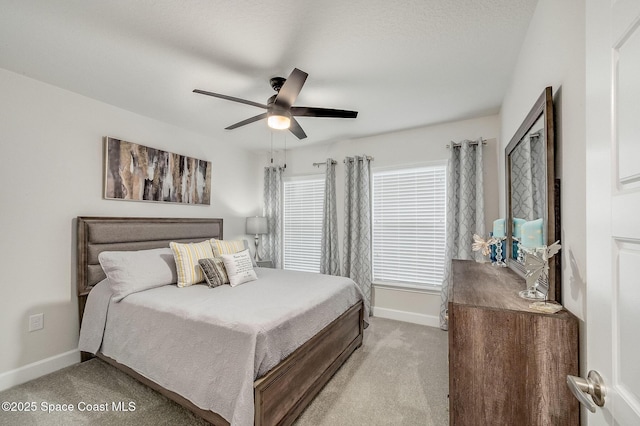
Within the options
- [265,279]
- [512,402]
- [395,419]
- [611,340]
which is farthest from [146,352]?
[611,340]

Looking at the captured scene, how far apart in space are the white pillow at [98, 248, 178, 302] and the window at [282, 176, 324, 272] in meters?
2.19

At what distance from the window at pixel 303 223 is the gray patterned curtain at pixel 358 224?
59cm

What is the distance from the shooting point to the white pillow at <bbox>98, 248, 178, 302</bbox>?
7.53ft

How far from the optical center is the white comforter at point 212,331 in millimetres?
1539

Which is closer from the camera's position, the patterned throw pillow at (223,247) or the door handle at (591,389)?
the door handle at (591,389)

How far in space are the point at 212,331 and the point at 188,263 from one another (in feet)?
3.88

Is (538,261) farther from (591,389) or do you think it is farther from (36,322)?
(36,322)

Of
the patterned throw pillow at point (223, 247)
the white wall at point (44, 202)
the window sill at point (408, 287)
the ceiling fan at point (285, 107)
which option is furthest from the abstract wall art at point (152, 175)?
the window sill at point (408, 287)

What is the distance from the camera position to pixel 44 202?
7.86ft

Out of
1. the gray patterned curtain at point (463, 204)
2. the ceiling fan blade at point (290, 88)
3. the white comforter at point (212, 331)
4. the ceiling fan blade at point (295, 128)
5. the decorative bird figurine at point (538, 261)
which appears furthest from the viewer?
the gray patterned curtain at point (463, 204)

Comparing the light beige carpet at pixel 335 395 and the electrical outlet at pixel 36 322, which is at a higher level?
the electrical outlet at pixel 36 322

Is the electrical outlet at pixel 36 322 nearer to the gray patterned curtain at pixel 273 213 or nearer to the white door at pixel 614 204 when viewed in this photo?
the gray patterned curtain at pixel 273 213

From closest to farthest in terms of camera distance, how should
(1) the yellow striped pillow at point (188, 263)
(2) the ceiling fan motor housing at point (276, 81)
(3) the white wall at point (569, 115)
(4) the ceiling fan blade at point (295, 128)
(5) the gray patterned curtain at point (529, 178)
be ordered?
1. (3) the white wall at point (569, 115)
2. (5) the gray patterned curtain at point (529, 178)
3. (2) the ceiling fan motor housing at point (276, 81)
4. (4) the ceiling fan blade at point (295, 128)
5. (1) the yellow striped pillow at point (188, 263)

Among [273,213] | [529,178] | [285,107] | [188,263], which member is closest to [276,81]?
[285,107]
